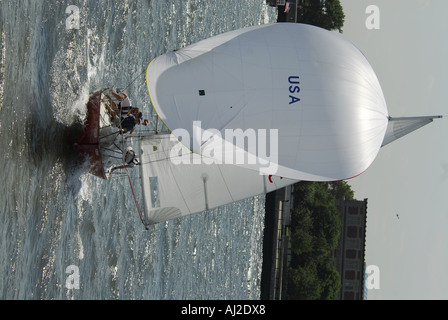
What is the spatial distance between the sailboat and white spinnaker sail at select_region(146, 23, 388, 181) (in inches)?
1.1

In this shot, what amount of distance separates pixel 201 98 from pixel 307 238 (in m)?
34.7

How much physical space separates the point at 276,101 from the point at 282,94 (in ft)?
0.90

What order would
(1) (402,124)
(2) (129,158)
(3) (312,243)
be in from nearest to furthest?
(1) (402,124), (2) (129,158), (3) (312,243)

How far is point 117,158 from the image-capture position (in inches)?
806

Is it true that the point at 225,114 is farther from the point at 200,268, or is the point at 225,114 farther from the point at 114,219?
the point at 200,268

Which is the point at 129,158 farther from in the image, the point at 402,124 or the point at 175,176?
the point at 402,124

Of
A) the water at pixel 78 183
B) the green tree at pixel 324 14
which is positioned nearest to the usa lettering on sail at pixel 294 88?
the water at pixel 78 183

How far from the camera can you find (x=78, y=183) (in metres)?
19.3

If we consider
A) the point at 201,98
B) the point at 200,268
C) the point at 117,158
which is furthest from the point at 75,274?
the point at 200,268

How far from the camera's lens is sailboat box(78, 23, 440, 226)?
1658 cm

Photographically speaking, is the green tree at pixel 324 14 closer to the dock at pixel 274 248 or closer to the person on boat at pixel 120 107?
the dock at pixel 274 248

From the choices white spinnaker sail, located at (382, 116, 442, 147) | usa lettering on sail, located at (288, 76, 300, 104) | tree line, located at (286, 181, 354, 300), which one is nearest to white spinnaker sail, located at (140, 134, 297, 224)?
white spinnaker sail, located at (382, 116, 442, 147)

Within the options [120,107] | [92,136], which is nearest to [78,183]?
[92,136]

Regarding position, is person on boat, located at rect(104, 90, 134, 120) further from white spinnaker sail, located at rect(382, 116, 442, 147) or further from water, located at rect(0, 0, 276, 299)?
white spinnaker sail, located at rect(382, 116, 442, 147)
